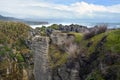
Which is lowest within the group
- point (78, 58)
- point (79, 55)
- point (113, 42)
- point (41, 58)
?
point (41, 58)

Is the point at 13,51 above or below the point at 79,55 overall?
below

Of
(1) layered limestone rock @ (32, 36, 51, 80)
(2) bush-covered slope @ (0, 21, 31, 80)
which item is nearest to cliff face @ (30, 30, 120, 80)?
(1) layered limestone rock @ (32, 36, 51, 80)

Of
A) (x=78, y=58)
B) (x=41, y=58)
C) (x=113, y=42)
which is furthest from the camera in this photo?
(x=41, y=58)

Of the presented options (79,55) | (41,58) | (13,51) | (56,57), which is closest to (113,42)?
(79,55)

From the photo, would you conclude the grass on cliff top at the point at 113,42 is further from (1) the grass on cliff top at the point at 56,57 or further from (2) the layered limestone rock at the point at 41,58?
(2) the layered limestone rock at the point at 41,58

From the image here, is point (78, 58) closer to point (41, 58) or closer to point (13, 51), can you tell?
point (41, 58)

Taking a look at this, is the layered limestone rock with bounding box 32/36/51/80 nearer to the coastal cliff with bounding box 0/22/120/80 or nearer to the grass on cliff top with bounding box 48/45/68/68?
the coastal cliff with bounding box 0/22/120/80
